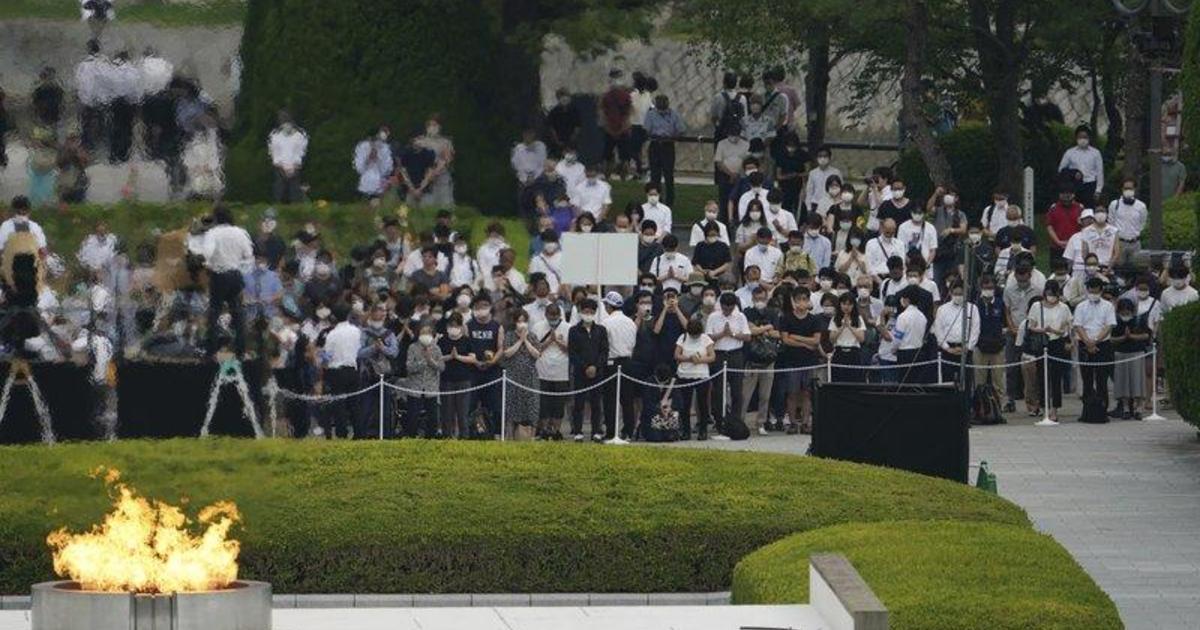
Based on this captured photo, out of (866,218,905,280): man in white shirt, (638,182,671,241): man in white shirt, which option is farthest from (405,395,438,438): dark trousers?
(866,218,905,280): man in white shirt

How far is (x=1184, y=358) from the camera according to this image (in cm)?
3041

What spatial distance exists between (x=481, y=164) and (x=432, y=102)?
3.59 ft

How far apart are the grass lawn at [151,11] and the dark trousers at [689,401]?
32.9 feet

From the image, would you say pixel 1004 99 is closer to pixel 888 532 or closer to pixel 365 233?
pixel 365 233

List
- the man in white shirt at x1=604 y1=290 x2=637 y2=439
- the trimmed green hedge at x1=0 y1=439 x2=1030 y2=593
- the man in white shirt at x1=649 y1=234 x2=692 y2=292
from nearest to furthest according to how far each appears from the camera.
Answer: the trimmed green hedge at x1=0 y1=439 x2=1030 y2=593 → the man in white shirt at x1=604 y1=290 x2=637 y2=439 → the man in white shirt at x1=649 y1=234 x2=692 y2=292

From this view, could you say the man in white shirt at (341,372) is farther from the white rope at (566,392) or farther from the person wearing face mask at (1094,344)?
the person wearing face mask at (1094,344)

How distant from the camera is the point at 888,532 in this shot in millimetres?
21656

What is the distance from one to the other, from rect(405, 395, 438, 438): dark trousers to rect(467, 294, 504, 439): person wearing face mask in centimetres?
50

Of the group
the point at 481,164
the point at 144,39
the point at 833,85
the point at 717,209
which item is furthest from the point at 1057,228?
the point at 833,85

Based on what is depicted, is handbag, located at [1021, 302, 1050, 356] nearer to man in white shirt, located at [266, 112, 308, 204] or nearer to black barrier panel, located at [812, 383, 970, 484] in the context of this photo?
black barrier panel, located at [812, 383, 970, 484]

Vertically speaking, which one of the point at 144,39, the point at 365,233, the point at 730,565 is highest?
the point at 144,39

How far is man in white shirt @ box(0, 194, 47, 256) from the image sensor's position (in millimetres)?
34500

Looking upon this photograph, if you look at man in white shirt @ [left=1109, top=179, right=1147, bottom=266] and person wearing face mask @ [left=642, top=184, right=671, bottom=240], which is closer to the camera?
person wearing face mask @ [left=642, top=184, right=671, bottom=240]

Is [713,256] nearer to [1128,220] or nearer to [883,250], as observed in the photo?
[883,250]
